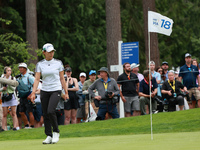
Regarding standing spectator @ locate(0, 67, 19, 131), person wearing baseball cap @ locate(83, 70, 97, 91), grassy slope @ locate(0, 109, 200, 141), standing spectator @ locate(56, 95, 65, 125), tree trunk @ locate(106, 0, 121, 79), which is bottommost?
grassy slope @ locate(0, 109, 200, 141)

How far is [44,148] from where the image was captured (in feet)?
30.8

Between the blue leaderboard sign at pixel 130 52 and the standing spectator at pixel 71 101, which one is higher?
the blue leaderboard sign at pixel 130 52

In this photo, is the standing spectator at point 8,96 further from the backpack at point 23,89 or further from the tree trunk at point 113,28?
the tree trunk at point 113,28

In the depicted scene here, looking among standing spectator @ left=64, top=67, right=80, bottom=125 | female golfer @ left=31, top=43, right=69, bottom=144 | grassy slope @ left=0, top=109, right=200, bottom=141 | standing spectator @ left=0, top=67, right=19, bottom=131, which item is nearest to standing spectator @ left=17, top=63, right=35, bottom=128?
standing spectator @ left=0, top=67, right=19, bottom=131

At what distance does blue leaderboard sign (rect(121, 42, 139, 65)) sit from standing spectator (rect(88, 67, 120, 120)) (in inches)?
109

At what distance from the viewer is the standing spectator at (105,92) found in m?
15.9

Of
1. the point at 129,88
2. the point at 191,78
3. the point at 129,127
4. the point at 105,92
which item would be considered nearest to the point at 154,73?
the point at 191,78

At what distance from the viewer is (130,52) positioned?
1880 cm

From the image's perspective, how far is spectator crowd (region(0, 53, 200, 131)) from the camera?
633 inches

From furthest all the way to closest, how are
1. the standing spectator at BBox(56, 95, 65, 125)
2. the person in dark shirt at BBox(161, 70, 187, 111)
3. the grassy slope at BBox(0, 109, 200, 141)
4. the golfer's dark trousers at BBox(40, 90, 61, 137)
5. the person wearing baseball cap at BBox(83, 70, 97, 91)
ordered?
the person wearing baseball cap at BBox(83, 70, 97, 91) → the person in dark shirt at BBox(161, 70, 187, 111) → the standing spectator at BBox(56, 95, 65, 125) → the grassy slope at BBox(0, 109, 200, 141) → the golfer's dark trousers at BBox(40, 90, 61, 137)

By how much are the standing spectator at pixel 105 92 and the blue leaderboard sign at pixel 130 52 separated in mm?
2777

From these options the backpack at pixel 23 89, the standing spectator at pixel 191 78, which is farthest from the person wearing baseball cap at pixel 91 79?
the standing spectator at pixel 191 78

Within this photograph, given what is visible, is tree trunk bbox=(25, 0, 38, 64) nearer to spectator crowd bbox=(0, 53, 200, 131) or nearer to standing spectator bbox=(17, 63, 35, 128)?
spectator crowd bbox=(0, 53, 200, 131)

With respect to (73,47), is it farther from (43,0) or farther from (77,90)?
(77,90)
